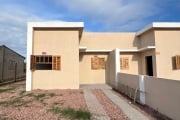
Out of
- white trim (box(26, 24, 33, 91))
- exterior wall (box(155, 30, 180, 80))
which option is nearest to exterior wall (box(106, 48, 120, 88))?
exterior wall (box(155, 30, 180, 80))

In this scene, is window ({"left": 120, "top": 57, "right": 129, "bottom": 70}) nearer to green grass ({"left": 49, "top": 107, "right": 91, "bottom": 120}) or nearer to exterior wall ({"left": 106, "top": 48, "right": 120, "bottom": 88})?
exterior wall ({"left": 106, "top": 48, "right": 120, "bottom": 88})

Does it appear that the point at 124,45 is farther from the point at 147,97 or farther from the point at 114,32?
the point at 147,97

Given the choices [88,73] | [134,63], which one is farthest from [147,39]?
[88,73]

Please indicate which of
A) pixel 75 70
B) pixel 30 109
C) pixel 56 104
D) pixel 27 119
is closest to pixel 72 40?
pixel 75 70

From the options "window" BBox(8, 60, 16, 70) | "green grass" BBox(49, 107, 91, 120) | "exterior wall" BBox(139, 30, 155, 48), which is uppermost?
"exterior wall" BBox(139, 30, 155, 48)

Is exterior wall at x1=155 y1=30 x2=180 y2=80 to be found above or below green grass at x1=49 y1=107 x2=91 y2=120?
above

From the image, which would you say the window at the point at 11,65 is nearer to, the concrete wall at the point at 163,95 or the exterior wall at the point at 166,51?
the exterior wall at the point at 166,51

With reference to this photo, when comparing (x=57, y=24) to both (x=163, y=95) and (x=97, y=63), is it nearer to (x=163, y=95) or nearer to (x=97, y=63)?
(x=97, y=63)

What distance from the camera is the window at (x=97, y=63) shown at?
1812 centimetres

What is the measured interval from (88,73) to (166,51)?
22.7 feet

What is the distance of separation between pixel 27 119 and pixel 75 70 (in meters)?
7.09

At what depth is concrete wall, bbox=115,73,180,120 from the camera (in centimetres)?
623

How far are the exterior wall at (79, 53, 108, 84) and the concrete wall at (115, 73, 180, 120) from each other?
842cm

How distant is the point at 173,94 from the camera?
20.9 ft
